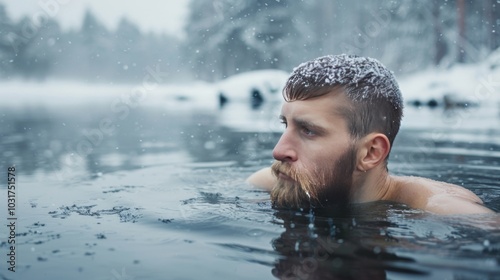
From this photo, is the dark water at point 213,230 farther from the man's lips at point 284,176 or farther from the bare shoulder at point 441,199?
the man's lips at point 284,176

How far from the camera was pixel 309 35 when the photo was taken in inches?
1919

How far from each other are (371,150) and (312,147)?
461mm

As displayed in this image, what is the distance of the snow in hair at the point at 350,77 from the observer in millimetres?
3340

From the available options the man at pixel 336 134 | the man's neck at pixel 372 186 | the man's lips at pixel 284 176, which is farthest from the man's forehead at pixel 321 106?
the man's neck at pixel 372 186

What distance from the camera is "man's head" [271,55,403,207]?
3.28 metres

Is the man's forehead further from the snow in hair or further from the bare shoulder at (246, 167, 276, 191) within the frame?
the bare shoulder at (246, 167, 276, 191)

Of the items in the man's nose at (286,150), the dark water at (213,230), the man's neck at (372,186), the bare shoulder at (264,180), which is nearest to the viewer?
the dark water at (213,230)

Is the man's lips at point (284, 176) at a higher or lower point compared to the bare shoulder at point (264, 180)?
higher

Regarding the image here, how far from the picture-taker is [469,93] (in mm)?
21969

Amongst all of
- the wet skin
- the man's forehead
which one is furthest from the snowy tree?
the man's forehead

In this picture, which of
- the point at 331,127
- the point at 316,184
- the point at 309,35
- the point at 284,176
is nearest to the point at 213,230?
the point at 284,176

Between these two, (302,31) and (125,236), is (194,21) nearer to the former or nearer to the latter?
(302,31)

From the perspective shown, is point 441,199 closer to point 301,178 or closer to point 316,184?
point 316,184

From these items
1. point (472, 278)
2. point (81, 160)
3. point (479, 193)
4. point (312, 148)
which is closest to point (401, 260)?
point (472, 278)
